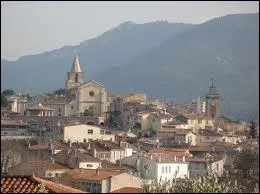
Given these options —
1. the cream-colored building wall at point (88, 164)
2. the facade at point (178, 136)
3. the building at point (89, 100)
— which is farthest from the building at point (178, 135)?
the cream-colored building wall at point (88, 164)

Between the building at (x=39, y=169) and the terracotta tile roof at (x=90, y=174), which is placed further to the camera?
the building at (x=39, y=169)

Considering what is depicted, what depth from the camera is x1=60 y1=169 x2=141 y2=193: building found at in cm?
3322

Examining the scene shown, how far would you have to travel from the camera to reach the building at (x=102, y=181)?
33.2m

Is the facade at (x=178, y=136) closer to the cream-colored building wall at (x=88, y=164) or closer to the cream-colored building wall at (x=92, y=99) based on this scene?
the cream-colored building wall at (x=92, y=99)

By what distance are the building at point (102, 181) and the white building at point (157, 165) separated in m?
7.52

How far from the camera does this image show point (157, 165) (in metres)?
43.3

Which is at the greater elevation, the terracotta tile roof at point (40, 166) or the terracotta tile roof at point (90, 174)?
the terracotta tile roof at point (40, 166)

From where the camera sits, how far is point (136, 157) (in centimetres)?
4594

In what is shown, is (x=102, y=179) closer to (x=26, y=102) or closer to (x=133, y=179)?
(x=133, y=179)

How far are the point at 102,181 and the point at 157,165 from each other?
10194mm

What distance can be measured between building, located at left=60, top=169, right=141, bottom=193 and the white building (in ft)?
24.7

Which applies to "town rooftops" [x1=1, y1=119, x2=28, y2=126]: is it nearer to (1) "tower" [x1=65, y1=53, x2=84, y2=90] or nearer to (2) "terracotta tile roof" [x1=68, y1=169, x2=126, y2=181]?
(1) "tower" [x1=65, y1=53, x2=84, y2=90]

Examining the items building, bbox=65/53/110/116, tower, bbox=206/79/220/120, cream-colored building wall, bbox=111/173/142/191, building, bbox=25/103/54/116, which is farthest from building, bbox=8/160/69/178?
tower, bbox=206/79/220/120

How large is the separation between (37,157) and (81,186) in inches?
537
